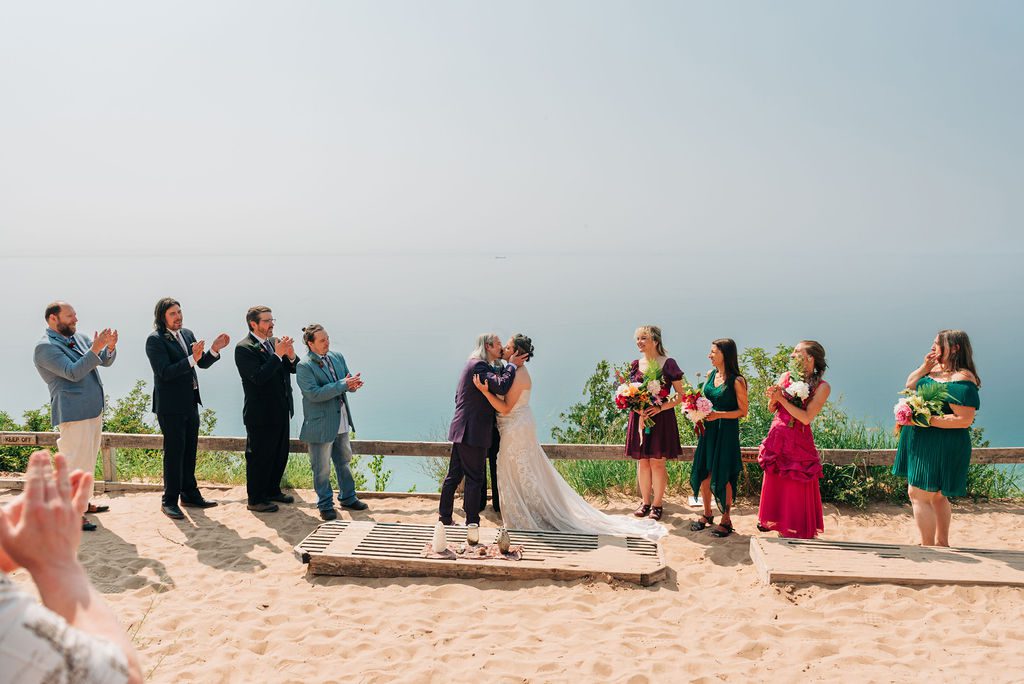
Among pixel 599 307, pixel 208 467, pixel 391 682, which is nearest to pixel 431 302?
pixel 599 307

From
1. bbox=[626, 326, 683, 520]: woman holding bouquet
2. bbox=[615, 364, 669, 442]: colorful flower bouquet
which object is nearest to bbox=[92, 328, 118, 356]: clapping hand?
bbox=[615, 364, 669, 442]: colorful flower bouquet

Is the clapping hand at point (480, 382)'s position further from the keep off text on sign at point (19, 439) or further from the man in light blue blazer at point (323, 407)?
the keep off text on sign at point (19, 439)

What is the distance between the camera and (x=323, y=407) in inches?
284

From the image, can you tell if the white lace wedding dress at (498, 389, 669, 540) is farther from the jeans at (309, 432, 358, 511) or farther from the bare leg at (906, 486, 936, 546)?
the bare leg at (906, 486, 936, 546)

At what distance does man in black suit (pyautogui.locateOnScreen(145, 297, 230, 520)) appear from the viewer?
280 inches

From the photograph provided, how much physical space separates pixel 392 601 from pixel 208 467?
5.47 m

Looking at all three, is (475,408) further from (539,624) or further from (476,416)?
(539,624)

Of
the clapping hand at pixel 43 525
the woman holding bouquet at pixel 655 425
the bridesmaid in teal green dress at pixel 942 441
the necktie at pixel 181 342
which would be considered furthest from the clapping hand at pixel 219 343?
the bridesmaid in teal green dress at pixel 942 441

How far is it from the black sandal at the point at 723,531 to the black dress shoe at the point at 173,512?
540cm

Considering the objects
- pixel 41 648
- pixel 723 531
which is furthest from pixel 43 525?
pixel 723 531

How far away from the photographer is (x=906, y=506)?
305 inches

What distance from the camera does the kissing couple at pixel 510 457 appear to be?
6641 millimetres

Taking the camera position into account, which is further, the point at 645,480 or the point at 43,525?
the point at 645,480

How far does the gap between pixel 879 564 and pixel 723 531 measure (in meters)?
1.44
